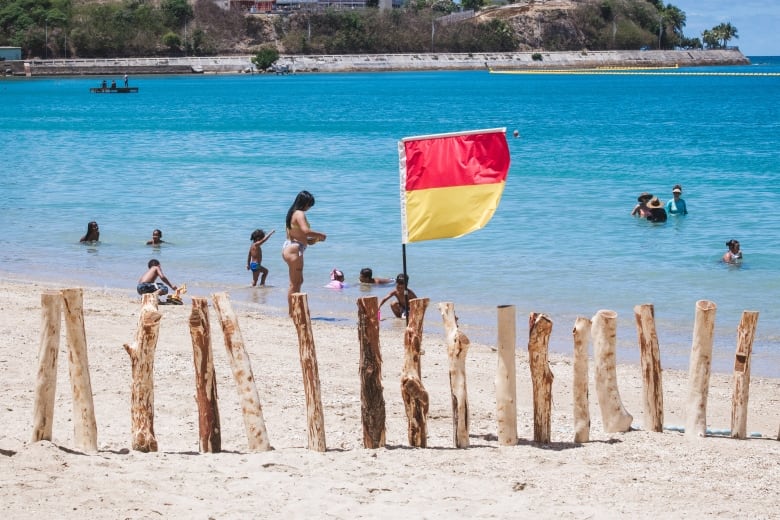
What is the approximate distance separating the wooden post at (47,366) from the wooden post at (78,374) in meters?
0.08

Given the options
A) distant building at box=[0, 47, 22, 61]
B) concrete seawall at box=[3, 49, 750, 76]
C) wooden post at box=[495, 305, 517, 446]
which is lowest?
wooden post at box=[495, 305, 517, 446]

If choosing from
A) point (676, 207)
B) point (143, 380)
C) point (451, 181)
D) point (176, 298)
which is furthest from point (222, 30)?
point (143, 380)

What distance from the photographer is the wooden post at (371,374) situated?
7707 mm

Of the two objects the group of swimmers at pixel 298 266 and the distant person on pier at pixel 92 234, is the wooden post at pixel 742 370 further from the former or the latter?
the distant person on pier at pixel 92 234

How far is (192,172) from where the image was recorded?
120 ft

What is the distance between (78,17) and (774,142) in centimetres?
13099

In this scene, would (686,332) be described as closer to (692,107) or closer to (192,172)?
(192,172)

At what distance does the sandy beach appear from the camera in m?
6.72

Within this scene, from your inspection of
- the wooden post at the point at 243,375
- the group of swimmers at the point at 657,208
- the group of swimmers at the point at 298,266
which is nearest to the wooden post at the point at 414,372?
the wooden post at the point at 243,375

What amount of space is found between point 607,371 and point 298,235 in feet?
19.3

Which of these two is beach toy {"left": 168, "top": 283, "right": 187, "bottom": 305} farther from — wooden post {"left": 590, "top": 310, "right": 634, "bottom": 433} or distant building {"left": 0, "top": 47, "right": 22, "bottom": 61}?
distant building {"left": 0, "top": 47, "right": 22, "bottom": 61}

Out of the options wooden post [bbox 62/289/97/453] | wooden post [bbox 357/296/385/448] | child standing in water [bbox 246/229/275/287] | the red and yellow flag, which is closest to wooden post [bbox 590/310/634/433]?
wooden post [bbox 357/296/385/448]

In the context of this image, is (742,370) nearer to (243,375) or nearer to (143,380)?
(243,375)

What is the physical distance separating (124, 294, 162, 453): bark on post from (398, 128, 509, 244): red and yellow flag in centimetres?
261
